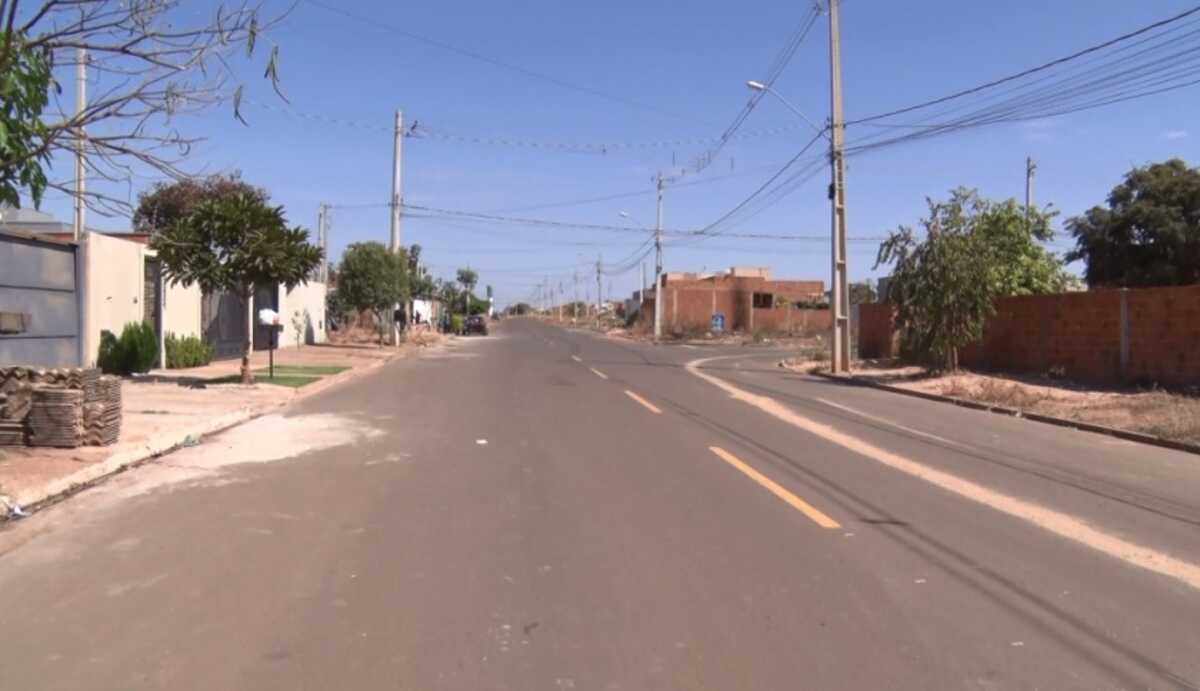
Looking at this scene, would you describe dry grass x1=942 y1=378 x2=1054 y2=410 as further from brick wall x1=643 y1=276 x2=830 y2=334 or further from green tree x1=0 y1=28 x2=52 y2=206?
brick wall x1=643 y1=276 x2=830 y2=334

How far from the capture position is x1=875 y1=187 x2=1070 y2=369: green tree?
2427 cm

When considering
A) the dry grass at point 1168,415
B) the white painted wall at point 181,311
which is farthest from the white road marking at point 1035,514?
the white painted wall at point 181,311

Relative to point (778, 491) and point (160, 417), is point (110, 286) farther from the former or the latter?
point (778, 491)

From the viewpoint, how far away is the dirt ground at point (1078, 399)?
14875mm

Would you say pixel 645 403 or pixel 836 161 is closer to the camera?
pixel 645 403

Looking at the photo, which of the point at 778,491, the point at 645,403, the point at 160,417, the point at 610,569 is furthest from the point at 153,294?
the point at 610,569

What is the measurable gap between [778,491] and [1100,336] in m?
15.2

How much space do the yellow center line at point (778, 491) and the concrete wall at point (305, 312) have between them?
2864cm

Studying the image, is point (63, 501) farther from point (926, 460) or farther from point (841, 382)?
point (841, 382)

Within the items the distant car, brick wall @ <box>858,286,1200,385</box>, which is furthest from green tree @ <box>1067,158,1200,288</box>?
the distant car

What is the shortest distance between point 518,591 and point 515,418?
31.5 feet

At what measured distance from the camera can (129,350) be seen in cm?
2147

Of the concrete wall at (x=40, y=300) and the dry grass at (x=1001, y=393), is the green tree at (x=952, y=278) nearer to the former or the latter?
the dry grass at (x=1001, y=393)

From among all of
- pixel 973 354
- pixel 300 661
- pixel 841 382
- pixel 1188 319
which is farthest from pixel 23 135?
pixel 973 354
